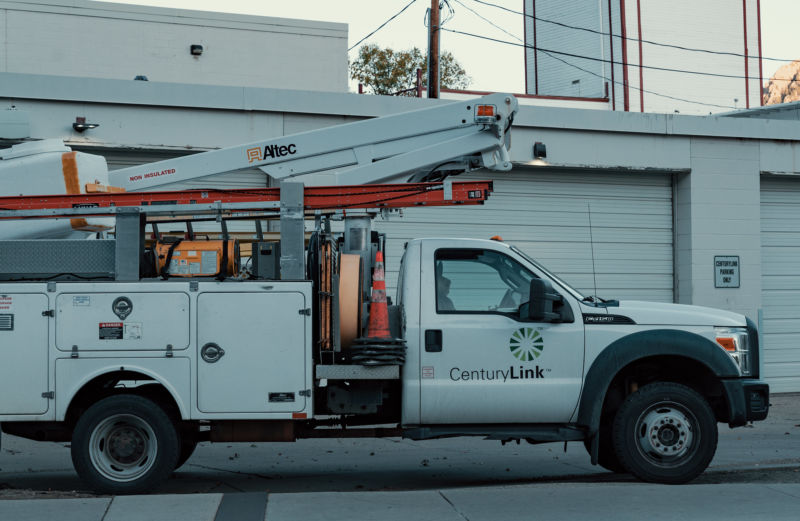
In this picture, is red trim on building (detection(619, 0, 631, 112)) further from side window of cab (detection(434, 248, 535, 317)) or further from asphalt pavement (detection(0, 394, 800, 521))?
side window of cab (detection(434, 248, 535, 317))

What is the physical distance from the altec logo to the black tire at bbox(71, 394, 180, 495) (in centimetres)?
264

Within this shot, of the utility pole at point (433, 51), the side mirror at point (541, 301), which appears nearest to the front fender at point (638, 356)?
the side mirror at point (541, 301)

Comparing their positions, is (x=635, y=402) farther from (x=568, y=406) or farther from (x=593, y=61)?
(x=593, y=61)

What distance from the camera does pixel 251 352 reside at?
8.12m

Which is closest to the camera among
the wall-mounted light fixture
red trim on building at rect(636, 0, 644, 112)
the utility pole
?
the wall-mounted light fixture

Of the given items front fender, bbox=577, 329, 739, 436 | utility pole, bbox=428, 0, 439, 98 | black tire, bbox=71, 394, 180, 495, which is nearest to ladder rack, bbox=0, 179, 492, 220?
→ black tire, bbox=71, 394, 180, 495

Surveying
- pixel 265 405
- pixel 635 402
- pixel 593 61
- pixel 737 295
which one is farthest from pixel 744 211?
pixel 593 61

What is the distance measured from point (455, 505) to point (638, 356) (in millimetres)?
2099

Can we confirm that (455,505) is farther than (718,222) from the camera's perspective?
No

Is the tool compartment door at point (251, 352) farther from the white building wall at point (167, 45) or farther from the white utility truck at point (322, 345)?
the white building wall at point (167, 45)

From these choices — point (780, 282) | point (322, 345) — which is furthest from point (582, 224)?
point (322, 345)

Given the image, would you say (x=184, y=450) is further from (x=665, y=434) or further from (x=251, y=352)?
(x=665, y=434)

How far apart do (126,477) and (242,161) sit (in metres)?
3.18

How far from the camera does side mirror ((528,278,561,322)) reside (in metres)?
8.18
